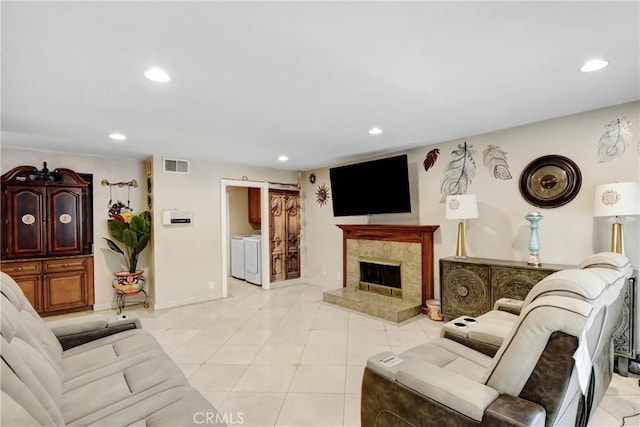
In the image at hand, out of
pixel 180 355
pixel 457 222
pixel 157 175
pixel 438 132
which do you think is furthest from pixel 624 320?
pixel 157 175

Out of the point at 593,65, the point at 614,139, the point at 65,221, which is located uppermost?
the point at 593,65

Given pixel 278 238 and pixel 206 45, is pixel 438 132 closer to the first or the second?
pixel 206 45

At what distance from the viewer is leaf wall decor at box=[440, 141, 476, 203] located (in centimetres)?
390

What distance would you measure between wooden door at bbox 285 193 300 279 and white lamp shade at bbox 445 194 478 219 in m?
3.37

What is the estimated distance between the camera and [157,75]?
206 cm

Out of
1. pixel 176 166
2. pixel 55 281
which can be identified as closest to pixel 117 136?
pixel 176 166

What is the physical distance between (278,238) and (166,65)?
14.6 feet

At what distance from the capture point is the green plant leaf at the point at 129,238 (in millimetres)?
4445

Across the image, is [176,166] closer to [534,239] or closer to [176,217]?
[176,217]

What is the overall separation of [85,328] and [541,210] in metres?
4.31

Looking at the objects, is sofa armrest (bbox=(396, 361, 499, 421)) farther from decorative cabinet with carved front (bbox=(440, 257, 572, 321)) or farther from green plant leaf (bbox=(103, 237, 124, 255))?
green plant leaf (bbox=(103, 237, 124, 255))

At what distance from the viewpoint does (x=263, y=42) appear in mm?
1698

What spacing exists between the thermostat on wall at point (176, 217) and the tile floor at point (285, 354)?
4.32 feet

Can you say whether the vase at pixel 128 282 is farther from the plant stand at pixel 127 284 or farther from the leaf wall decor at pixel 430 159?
the leaf wall decor at pixel 430 159
